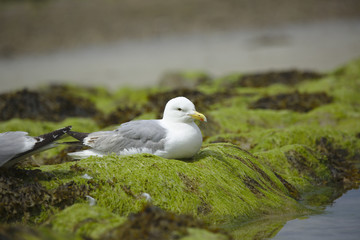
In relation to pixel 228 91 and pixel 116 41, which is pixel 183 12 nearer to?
pixel 116 41

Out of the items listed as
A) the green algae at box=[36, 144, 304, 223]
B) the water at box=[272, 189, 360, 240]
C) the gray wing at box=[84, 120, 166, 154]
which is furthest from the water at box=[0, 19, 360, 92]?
the green algae at box=[36, 144, 304, 223]

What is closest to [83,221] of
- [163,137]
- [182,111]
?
[163,137]

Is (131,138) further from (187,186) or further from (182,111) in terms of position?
(187,186)

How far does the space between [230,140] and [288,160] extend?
39.9 inches

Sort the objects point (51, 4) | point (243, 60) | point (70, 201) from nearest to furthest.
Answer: point (70, 201), point (243, 60), point (51, 4)

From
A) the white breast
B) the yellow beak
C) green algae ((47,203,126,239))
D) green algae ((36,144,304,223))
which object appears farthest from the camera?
the yellow beak

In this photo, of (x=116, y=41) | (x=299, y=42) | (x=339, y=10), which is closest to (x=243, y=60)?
A: (x=299, y=42)

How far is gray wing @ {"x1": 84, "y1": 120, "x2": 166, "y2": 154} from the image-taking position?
5.35 m

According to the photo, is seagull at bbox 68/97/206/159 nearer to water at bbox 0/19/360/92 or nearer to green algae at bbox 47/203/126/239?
green algae at bbox 47/203/126/239

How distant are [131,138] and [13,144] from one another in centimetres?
140

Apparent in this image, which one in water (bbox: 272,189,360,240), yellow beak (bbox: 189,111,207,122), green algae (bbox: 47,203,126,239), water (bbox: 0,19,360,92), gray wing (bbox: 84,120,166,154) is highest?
water (bbox: 0,19,360,92)

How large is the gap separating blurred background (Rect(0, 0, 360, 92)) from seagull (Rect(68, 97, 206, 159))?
13290mm

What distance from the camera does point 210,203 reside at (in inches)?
198

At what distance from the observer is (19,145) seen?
4.58m
